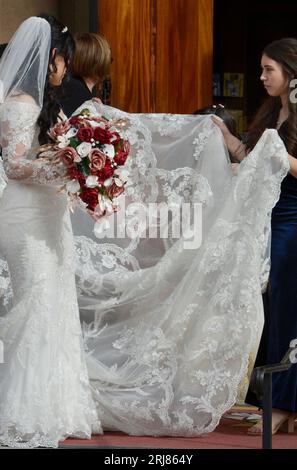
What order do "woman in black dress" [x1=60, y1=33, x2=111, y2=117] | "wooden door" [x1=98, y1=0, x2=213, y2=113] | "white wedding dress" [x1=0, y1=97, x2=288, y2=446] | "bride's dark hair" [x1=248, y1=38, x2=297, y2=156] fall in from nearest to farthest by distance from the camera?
"white wedding dress" [x1=0, y1=97, x2=288, y2=446] → "bride's dark hair" [x1=248, y1=38, x2=297, y2=156] → "woman in black dress" [x1=60, y1=33, x2=111, y2=117] → "wooden door" [x1=98, y1=0, x2=213, y2=113]

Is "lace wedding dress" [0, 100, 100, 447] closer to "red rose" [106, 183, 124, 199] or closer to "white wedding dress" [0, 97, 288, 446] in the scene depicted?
"white wedding dress" [0, 97, 288, 446]

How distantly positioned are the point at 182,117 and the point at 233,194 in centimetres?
53

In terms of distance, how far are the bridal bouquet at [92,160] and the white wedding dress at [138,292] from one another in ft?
0.39

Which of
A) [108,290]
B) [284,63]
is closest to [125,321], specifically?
[108,290]

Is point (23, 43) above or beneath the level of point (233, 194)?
above

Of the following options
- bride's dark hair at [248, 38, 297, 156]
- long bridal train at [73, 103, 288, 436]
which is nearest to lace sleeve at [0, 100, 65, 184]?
long bridal train at [73, 103, 288, 436]

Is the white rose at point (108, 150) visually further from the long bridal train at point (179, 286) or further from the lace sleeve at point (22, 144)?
the long bridal train at point (179, 286)

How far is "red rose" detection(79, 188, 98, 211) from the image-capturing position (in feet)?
19.6

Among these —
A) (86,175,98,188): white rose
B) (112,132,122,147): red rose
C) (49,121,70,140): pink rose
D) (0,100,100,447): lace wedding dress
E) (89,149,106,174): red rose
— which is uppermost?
(49,121,70,140): pink rose

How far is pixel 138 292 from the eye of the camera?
21.9 feet

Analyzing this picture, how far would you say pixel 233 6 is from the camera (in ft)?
37.1

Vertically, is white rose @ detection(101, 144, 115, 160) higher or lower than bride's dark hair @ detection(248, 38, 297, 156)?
lower

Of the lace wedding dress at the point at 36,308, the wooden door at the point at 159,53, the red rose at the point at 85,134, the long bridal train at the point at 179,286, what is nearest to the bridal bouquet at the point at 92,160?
the red rose at the point at 85,134
